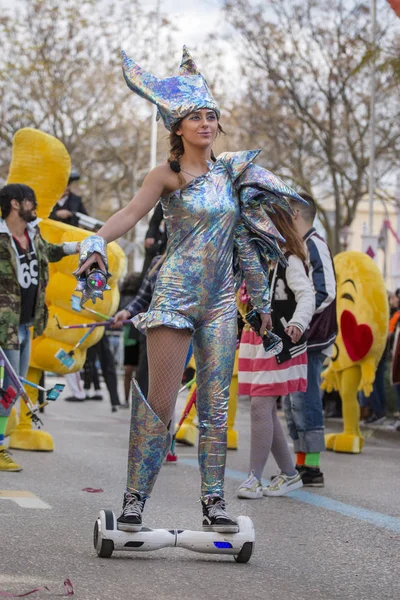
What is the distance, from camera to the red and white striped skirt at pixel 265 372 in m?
7.52

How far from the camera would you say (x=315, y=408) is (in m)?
8.27

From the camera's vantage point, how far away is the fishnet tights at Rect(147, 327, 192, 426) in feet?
17.3

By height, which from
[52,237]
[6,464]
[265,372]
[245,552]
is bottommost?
[245,552]

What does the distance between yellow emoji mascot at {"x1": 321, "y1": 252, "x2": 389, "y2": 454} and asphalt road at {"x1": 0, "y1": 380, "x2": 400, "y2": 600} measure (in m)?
0.76

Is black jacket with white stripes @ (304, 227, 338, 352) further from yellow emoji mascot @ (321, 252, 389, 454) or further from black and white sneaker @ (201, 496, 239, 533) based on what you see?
black and white sneaker @ (201, 496, 239, 533)

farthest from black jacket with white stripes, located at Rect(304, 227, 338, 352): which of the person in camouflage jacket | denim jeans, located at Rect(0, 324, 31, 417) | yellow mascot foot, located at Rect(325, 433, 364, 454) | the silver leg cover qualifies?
the silver leg cover

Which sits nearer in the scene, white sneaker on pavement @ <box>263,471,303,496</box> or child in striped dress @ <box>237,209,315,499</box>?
child in striped dress @ <box>237,209,315,499</box>

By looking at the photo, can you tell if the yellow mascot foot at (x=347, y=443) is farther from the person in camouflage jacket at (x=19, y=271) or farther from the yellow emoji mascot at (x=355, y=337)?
the person in camouflage jacket at (x=19, y=271)

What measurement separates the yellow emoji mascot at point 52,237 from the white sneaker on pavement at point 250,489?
3.33 m

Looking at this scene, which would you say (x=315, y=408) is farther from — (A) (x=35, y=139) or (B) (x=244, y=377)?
(A) (x=35, y=139)

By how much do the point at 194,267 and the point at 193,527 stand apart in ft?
4.71

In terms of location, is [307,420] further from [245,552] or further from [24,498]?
[245,552]

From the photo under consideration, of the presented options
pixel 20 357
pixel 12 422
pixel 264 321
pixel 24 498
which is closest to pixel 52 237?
pixel 12 422

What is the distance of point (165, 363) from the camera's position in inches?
207
